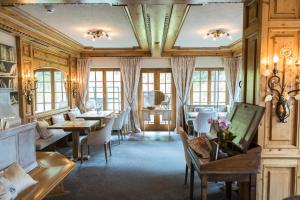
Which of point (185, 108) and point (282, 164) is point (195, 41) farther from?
point (282, 164)

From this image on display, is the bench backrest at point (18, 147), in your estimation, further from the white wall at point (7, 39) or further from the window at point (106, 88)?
the window at point (106, 88)

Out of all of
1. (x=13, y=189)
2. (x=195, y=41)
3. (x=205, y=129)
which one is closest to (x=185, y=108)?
(x=205, y=129)

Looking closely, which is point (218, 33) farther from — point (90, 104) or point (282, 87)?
point (90, 104)

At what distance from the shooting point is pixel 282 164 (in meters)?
2.48

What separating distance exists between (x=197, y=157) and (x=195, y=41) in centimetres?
416

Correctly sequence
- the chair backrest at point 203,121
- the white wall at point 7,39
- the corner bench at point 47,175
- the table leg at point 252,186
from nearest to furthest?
the corner bench at point 47,175
the table leg at point 252,186
the white wall at point 7,39
the chair backrest at point 203,121

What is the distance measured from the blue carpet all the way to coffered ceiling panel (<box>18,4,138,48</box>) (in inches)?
106

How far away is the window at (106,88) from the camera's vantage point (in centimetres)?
766

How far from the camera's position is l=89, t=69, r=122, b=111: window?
766 centimetres

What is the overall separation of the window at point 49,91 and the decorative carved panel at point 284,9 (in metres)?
4.88

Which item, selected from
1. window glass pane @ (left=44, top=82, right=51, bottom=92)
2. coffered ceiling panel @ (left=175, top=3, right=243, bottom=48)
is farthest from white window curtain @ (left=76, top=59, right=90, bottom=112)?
coffered ceiling panel @ (left=175, top=3, right=243, bottom=48)

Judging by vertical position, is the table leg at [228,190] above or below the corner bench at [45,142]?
below

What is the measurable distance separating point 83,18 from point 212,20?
227 centimetres

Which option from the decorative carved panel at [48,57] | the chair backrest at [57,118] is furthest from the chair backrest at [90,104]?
the decorative carved panel at [48,57]
